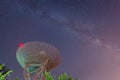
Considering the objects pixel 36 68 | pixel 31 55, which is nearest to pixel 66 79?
pixel 31 55

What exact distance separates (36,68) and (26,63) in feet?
15.6

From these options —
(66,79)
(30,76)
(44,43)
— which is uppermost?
(44,43)

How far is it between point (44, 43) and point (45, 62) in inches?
205

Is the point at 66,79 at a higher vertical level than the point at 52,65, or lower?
lower

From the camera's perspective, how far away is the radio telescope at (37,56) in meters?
76.2

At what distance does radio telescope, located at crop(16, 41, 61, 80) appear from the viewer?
76.2 metres

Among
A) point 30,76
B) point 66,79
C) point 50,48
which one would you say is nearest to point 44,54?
point 50,48

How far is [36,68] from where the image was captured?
82438 millimetres

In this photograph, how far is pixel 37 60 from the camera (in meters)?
78.4

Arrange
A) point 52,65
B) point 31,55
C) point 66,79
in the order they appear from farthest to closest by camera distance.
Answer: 1. point 52,65
2. point 31,55
3. point 66,79

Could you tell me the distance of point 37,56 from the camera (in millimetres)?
76875

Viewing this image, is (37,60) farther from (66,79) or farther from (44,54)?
(66,79)

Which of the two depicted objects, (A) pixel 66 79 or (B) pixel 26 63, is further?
(B) pixel 26 63

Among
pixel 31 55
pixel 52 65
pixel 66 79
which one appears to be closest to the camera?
pixel 66 79
